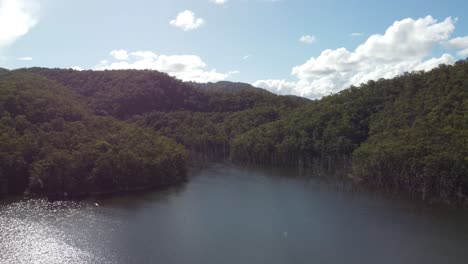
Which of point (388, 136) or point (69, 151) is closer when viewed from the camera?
point (69, 151)

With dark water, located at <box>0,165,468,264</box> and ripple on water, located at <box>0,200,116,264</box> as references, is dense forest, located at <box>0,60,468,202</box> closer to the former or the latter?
dark water, located at <box>0,165,468,264</box>

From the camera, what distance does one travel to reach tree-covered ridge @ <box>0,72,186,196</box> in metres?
56.8

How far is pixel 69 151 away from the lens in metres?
61.6

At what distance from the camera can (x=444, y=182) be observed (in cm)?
5334

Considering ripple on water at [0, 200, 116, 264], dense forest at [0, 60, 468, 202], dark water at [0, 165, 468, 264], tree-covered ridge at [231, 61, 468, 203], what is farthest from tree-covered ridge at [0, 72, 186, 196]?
tree-covered ridge at [231, 61, 468, 203]

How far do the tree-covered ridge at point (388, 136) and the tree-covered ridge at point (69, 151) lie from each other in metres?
30.0

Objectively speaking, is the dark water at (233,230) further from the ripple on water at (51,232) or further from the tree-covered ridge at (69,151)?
the tree-covered ridge at (69,151)

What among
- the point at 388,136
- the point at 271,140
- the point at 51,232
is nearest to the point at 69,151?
→ the point at 51,232

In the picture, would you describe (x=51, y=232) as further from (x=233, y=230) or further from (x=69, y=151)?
(x=69, y=151)

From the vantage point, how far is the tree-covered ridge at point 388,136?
54.8 m

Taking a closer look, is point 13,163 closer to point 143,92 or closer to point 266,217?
point 266,217

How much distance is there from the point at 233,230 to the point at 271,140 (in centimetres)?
5320

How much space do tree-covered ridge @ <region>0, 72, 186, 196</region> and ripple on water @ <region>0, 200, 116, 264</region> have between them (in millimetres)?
5737

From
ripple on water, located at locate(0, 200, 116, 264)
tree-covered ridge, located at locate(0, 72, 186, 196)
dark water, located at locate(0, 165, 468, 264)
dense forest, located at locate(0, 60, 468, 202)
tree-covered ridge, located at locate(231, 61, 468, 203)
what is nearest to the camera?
ripple on water, located at locate(0, 200, 116, 264)
